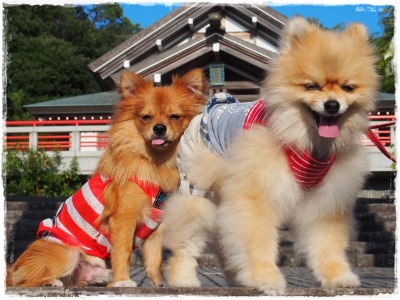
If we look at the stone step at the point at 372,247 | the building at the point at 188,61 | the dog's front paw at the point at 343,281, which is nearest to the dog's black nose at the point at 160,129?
the dog's front paw at the point at 343,281

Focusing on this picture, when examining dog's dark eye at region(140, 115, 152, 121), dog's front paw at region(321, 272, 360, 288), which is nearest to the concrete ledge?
dog's front paw at region(321, 272, 360, 288)

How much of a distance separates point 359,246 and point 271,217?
5.17 metres

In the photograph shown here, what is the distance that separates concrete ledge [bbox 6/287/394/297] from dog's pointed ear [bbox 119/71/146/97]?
5.70 ft

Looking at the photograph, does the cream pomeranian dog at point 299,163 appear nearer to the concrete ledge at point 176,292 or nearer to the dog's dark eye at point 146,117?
the concrete ledge at point 176,292

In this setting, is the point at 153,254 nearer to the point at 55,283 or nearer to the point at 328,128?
the point at 55,283

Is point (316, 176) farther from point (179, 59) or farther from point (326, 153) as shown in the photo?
point (179, 59)

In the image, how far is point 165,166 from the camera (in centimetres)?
418

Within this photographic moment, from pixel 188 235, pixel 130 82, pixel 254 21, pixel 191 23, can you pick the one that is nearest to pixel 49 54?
pixel 191 23

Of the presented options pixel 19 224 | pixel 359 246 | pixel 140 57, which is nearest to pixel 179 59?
pixel 140 57

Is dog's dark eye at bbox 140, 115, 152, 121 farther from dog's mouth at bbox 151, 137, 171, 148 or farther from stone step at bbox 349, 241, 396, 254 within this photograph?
stone step at bbox 349, 241, 396, 254

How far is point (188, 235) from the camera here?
3.48 meters

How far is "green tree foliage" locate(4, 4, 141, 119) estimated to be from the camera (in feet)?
91.7

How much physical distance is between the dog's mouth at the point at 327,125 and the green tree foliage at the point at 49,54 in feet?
79.3

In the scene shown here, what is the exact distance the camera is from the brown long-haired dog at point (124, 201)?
3803 mm
